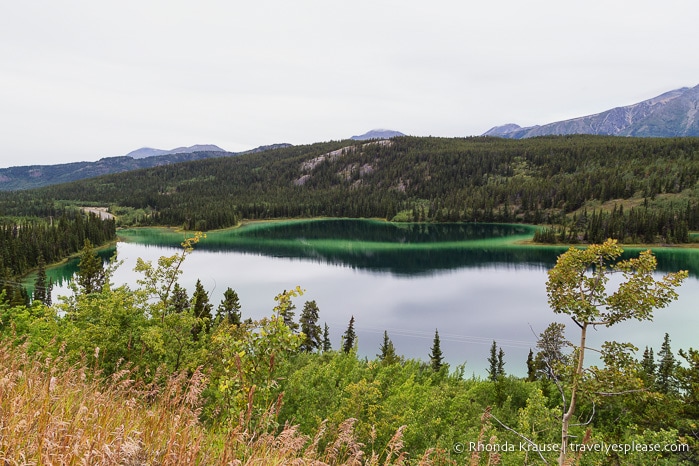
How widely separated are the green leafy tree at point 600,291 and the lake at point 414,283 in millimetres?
2176

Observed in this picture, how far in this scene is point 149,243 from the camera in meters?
112

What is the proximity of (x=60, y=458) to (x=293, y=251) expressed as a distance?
101993 mm

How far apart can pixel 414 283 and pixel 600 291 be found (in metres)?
64.1

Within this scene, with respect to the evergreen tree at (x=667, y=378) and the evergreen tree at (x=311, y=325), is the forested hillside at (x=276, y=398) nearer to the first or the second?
the evergreen tree at (x=667, y=378)

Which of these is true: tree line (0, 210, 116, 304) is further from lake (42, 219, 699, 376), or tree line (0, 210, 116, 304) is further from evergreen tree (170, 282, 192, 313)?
evergreen tree (170, 282, 192, 313)

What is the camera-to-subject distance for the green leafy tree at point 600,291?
7051 millimetres

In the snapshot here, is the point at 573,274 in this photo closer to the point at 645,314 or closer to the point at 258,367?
the point at 645,314

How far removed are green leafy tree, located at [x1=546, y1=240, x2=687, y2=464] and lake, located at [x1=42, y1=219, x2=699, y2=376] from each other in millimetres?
2176

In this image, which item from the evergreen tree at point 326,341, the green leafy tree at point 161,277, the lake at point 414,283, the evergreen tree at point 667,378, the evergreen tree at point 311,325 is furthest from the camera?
the lake at point 414,283

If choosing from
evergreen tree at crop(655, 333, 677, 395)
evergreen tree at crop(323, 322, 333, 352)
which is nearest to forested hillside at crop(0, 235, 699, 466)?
evergreen tree at crop(655, 333, 677, 395)

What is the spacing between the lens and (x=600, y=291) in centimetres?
755

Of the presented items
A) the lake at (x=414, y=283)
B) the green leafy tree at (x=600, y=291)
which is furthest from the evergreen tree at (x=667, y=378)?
the green leafy tree at (x=600, y=291)

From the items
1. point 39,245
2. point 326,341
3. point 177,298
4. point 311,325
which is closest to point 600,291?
point 177,298

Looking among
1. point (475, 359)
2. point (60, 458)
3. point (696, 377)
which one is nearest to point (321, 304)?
point (475, 359)
